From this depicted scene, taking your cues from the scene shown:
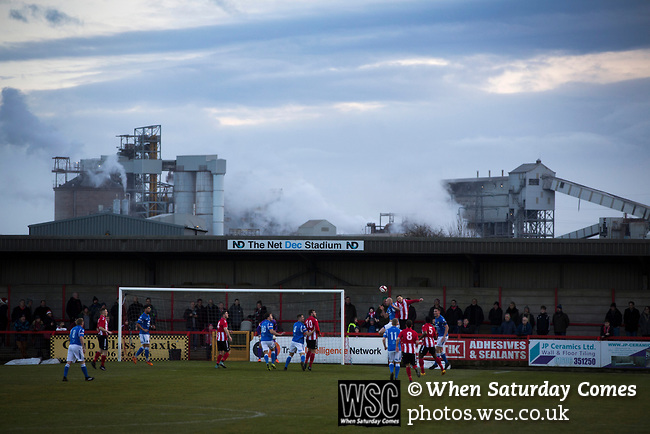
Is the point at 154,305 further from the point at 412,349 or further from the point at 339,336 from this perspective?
the point at 412,349

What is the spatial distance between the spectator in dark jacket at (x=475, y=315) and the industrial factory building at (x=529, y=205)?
55.4 m

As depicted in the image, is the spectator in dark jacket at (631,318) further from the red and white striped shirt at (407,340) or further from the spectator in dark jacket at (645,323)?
the red and white striped shirt at (407,340)

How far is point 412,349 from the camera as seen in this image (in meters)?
22.5

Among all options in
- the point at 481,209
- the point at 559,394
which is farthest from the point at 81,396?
the point at 481,209

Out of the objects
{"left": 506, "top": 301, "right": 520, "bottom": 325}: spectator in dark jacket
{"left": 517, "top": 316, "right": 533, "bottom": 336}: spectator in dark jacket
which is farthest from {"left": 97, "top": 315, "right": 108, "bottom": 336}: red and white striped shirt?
{"left": 506, "top": 301, "right": 520, "bottom": 325}: spectator in dark jacket

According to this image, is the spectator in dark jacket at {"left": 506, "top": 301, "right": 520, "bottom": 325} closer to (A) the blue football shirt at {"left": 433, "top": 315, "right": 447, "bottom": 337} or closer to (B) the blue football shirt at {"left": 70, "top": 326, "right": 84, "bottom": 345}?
(A) the blue football shirt at {"left": 433, "top": 315, "right": 447, "bottom": 337}

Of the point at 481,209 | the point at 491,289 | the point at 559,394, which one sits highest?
the point at 481,209

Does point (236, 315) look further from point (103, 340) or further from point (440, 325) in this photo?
point (440, 325)

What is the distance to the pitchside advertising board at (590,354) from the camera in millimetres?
29125

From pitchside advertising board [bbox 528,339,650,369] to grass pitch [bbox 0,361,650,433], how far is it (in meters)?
2.71

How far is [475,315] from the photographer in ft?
109

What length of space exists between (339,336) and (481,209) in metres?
69.2

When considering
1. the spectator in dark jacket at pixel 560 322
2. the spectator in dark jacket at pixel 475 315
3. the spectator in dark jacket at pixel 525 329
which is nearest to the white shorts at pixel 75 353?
the spectator in dark jacket at pixel 475 315

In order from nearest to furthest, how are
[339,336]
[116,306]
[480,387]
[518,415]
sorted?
[518,415], [480,387], [339,336], [116,306]
